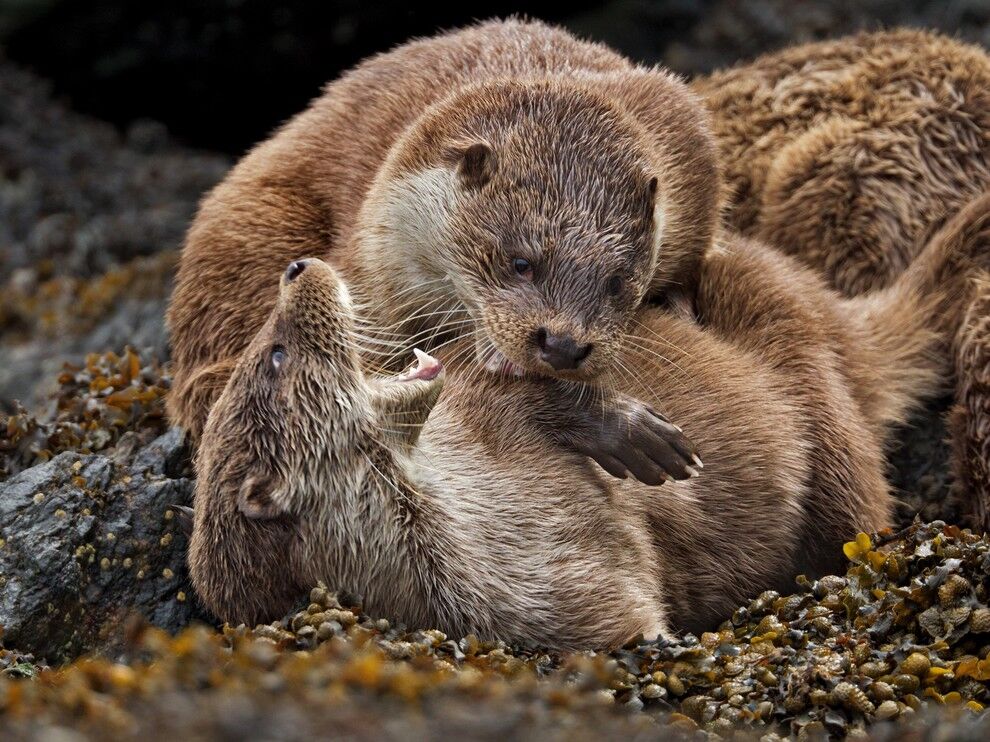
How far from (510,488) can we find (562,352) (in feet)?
1.46

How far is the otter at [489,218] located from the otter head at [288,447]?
1.00ft

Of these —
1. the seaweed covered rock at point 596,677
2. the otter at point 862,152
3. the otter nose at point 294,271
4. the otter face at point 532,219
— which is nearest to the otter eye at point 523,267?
the otter face at point 532,219

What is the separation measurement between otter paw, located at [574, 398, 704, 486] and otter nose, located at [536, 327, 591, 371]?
0.26 m

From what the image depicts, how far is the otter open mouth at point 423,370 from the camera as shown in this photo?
400 centimetres

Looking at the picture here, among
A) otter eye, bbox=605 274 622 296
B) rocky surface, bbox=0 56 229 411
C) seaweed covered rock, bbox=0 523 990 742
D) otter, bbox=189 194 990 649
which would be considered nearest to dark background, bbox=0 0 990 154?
rocky surface, bbox=0 56 229 411

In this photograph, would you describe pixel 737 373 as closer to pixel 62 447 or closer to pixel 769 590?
pixel 769 590

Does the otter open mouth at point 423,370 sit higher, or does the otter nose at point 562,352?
the otter nose at point 562,352

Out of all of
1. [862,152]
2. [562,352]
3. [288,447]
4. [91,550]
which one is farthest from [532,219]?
[862,152]

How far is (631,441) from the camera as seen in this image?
158 inches

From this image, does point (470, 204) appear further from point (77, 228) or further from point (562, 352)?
point (77, 228)

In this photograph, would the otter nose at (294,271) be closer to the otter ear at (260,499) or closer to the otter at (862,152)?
the otter ear at (260,499)

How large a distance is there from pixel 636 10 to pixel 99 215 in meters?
4.06

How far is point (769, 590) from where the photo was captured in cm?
434

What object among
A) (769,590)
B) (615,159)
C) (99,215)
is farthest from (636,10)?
(769,590)
